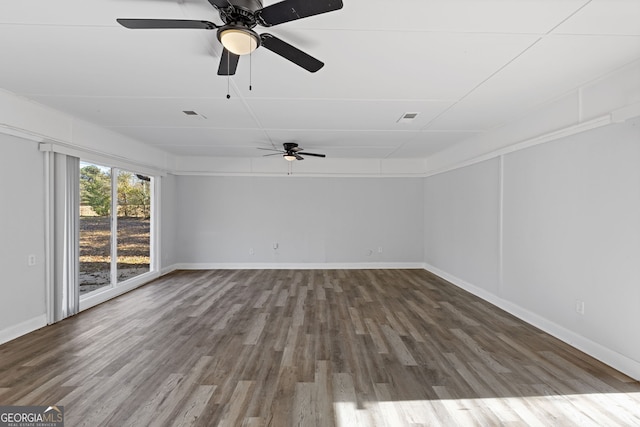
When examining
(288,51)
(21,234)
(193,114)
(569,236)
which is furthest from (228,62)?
(569,236)

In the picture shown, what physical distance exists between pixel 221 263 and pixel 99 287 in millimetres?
2775

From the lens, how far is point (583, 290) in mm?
3219

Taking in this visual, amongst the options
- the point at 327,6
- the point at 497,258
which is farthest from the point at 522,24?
the point at 497,258

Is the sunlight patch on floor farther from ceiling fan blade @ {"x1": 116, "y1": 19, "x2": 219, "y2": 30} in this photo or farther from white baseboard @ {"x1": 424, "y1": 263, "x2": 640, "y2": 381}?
ceiling fan blade @ {"x1": 116, "y1": 19, "x2": 219, "y2": 30}

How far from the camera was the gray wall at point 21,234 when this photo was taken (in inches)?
134

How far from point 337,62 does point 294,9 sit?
3.60ft

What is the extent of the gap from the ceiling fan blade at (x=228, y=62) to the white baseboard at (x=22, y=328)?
11.8 feet

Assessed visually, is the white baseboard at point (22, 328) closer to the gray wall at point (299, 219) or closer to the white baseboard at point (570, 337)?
the gray wall at point (299, 219)

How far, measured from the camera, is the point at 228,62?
2.22 metres

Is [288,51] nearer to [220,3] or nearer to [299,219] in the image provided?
[220,3]

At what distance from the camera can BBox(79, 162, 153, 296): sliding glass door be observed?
4.71 meters

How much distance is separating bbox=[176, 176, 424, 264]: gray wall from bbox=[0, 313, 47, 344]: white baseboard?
12.0 ft

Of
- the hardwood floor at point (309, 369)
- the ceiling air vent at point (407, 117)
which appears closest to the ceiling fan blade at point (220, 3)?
the hardwood floor at point (309, 369)

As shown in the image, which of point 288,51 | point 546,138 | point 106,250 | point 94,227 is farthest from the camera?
point 106,250
